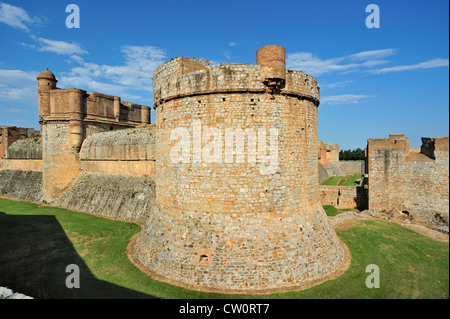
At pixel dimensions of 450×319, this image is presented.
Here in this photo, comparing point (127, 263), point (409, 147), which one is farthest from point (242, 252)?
point (409, 147)

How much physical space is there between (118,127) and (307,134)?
882 inches

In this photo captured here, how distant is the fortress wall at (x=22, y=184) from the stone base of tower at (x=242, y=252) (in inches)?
850

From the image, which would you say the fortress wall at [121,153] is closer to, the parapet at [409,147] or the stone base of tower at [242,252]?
the stone base of tower at [242,252]

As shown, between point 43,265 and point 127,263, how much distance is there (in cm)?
376

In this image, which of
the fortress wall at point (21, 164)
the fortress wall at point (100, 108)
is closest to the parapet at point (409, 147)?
the fortress wall at point (100, 108)

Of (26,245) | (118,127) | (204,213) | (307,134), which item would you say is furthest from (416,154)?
(118,127)

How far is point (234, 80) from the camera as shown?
9.09 metres

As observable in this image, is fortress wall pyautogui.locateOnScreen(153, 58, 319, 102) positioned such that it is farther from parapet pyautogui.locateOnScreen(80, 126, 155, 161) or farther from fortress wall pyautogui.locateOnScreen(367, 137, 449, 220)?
fortress wall pyautogui.locateOnScreen(367, 137, 449, 220)

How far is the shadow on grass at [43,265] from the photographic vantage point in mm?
8352

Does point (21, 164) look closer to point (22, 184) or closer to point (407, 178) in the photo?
point (22, 184)

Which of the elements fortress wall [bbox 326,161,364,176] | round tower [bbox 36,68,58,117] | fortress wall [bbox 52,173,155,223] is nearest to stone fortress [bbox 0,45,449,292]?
fortress wall [bbox 52,173,155,223]

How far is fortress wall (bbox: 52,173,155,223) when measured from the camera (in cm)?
1686

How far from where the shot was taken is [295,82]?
9.84 m
